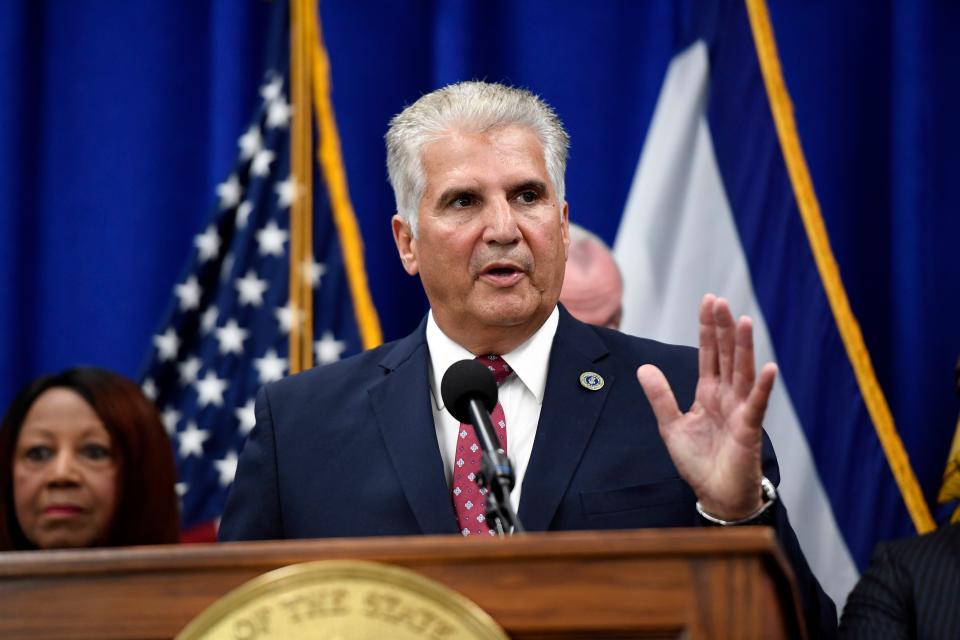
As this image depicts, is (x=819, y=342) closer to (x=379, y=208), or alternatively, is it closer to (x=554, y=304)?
(x=379, y=208)

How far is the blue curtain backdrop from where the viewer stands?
3.99 metres

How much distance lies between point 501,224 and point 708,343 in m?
0.53

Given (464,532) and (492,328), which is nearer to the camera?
(464,532)

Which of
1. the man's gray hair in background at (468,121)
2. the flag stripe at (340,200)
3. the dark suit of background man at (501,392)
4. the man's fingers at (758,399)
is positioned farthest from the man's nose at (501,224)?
the flag stripe at (340,200)

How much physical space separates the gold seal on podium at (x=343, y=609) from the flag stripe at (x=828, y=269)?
2.62 m

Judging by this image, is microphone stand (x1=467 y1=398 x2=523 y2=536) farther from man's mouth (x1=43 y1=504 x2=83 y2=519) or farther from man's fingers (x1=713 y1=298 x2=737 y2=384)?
man's mouth (x1=43 y1=504 x2=83 y2=519)

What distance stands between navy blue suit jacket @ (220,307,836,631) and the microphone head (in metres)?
0.30

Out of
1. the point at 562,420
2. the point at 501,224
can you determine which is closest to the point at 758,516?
the point at 562,420

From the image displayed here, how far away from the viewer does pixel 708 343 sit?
1702 mm

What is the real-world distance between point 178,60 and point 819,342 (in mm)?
2209

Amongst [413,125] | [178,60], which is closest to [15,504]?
[413,125]

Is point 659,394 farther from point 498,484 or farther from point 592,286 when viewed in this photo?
point 592,286

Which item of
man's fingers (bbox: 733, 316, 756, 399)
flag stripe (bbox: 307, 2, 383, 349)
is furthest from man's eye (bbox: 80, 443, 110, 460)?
man's fingers (bbox: 733, 316, 756, 399)

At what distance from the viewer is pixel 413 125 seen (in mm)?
2264
